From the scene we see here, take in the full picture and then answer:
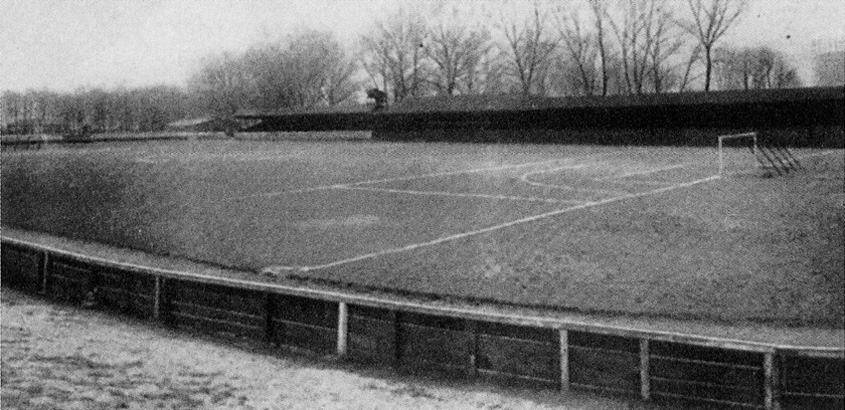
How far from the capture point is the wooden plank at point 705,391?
19.9 ft

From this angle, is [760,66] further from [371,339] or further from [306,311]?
[306,311]

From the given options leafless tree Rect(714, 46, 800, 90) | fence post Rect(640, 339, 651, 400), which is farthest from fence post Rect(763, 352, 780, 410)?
leafless tree Rect(714, 46, 800, 90)

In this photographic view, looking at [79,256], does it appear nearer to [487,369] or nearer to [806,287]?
[487,369]

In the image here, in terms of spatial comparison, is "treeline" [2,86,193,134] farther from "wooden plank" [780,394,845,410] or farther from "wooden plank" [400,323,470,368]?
"wooden plank" [780,394,845,410]

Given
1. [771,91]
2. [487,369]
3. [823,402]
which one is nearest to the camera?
[823,402]

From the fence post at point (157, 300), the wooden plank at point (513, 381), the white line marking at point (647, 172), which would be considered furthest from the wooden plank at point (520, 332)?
the white line marking at point (647, 172)

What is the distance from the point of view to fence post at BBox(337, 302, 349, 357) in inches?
312

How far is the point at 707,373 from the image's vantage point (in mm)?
6254

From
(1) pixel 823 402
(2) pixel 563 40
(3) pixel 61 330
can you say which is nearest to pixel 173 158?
(2) pixel 563 40

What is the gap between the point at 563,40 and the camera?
50.2 ft

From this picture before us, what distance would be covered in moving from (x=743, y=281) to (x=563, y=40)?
7449 millimetres

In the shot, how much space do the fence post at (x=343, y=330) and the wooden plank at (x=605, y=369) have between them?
2557mm

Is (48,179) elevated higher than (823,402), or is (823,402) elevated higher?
(48,179)

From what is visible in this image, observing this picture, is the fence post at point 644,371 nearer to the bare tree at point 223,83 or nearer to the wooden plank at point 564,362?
the wooden plank at point 564,362
